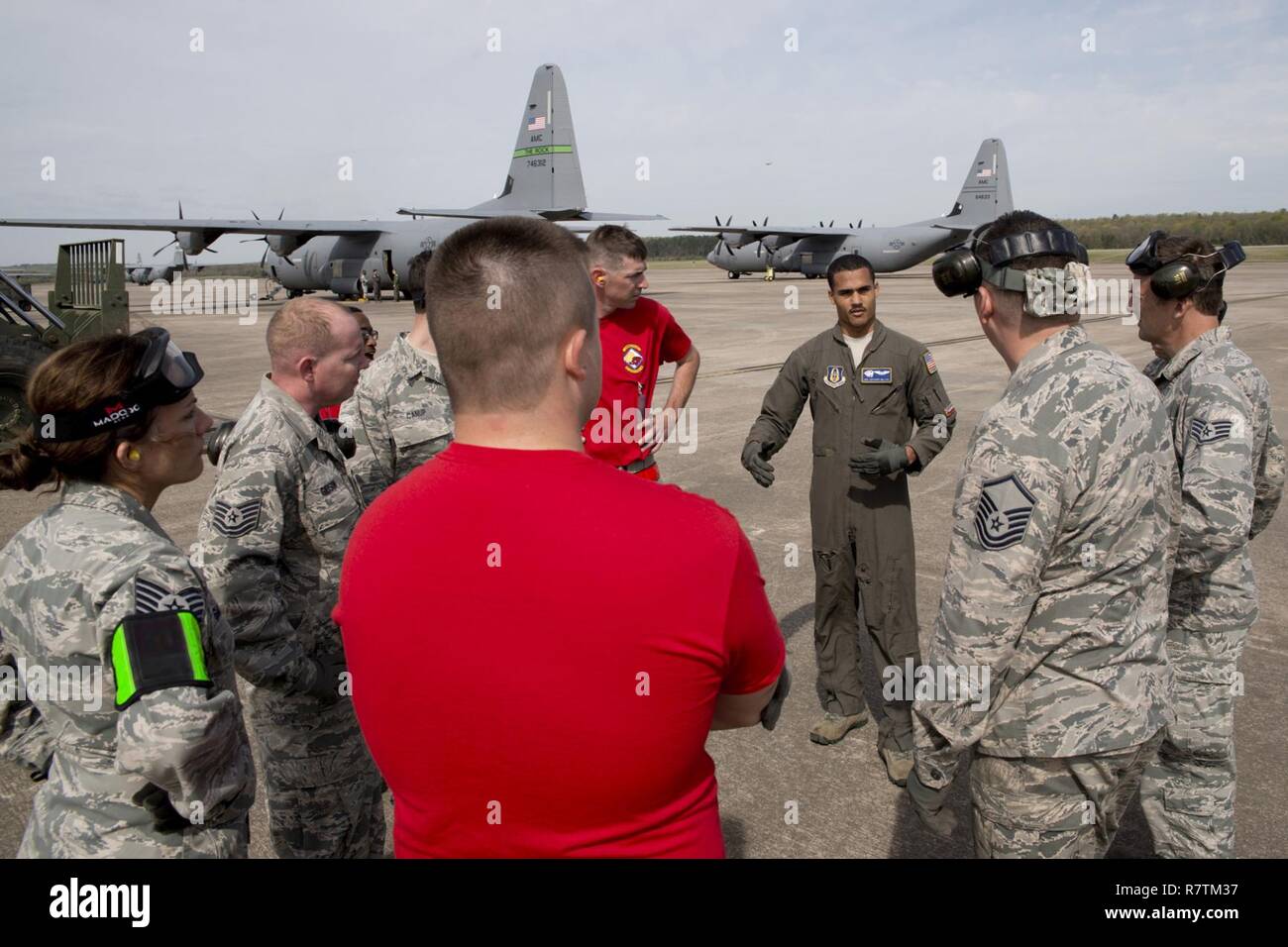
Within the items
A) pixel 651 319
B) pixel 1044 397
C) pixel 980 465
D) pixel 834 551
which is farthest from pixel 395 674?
pixel 651 319

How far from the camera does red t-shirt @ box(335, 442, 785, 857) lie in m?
1.24

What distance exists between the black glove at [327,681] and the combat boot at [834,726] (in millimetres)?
2451

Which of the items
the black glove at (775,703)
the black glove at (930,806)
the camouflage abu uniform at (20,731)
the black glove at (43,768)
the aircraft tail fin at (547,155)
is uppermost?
the aircraft tail fin at (547,155)

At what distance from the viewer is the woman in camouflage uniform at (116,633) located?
71.7 inches

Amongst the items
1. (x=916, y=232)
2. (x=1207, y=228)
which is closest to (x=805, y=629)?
(x=916, y=232)

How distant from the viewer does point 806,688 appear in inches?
191

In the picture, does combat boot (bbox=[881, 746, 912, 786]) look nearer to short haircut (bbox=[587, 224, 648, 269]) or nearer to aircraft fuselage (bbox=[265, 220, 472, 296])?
short haircut (bbox=[587, 224, 648, 269])

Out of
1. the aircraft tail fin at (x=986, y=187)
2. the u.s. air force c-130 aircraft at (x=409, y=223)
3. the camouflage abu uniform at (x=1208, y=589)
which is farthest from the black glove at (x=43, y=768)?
the aircraft tail fin at (x=986, y=187)

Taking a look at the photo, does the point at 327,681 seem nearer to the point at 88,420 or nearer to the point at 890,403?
the point at 88,420

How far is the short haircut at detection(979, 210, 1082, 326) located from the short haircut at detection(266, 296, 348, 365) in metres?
2.20

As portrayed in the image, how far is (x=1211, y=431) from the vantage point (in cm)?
302

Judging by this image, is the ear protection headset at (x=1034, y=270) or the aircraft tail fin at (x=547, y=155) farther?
the aircraft tail fin at (x=547, y=155)

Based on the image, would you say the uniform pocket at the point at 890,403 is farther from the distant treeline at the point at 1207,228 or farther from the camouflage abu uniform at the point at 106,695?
the distant treeline at the point at 1207,228
